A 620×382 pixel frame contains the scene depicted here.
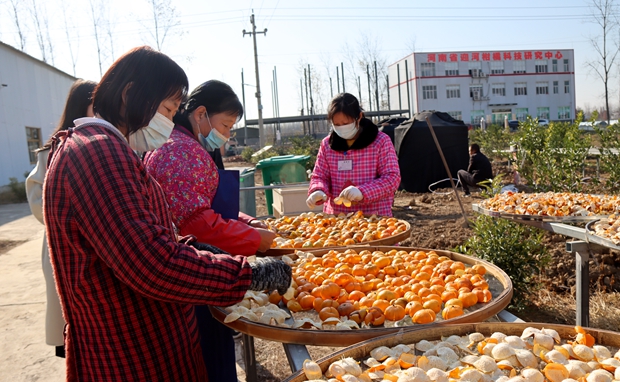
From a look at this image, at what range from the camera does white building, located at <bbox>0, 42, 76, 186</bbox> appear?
17.3m

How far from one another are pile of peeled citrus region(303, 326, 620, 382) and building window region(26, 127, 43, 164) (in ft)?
69.7

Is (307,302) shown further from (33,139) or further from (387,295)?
(33,139)

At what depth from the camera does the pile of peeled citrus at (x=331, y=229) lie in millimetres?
2555

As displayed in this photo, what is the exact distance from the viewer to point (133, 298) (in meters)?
1.27

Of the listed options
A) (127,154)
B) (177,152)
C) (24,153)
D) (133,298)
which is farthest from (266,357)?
(24,153)

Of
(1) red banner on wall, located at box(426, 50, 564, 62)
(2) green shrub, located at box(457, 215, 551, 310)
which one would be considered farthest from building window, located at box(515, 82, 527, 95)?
(2) green shrub, located at box(457, 215, 551, 310)

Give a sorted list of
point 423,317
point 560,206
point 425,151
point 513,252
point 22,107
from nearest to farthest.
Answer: point 423,317 < point 560,206 < point 513,252 < point 425,151 < point 22,107

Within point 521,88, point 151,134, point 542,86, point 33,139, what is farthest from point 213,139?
point 542,86

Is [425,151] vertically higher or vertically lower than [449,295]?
higher

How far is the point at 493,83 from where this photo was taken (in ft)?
167

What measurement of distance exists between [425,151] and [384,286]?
1103 cm

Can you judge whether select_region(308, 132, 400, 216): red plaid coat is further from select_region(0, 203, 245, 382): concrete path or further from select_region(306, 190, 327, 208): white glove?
select_region(0, 203, 245, 382): concrete path

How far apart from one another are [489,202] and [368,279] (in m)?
2.44

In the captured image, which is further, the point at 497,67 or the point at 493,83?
the point at 497,67
